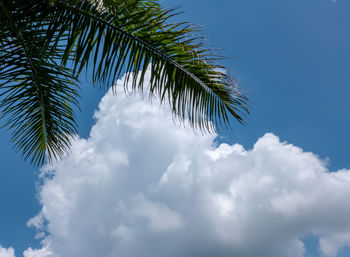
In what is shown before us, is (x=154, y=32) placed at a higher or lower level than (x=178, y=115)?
higher

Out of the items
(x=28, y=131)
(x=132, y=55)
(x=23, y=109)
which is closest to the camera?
(x=132, y=55)

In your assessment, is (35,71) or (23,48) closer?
(23,48)

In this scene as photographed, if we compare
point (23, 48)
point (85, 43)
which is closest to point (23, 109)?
point (23, 48)

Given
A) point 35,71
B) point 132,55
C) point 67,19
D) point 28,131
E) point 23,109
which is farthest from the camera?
point 28,131

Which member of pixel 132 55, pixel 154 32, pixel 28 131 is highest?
pixel 154 32

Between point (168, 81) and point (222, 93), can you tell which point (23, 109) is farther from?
point (222, 93)

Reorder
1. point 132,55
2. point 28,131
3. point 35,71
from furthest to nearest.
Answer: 1. point 28,131
2. point 35,71
3. point 132,55

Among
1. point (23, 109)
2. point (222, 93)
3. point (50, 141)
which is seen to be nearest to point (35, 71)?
point (23, 109)

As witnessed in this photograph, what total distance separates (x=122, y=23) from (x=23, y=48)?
120 cm

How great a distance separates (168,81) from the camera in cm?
292

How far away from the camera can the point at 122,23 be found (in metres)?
2.75

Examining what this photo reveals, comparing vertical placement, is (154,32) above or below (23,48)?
above

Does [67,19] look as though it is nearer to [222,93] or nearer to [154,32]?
[154,32]

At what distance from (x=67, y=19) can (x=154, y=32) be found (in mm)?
779
